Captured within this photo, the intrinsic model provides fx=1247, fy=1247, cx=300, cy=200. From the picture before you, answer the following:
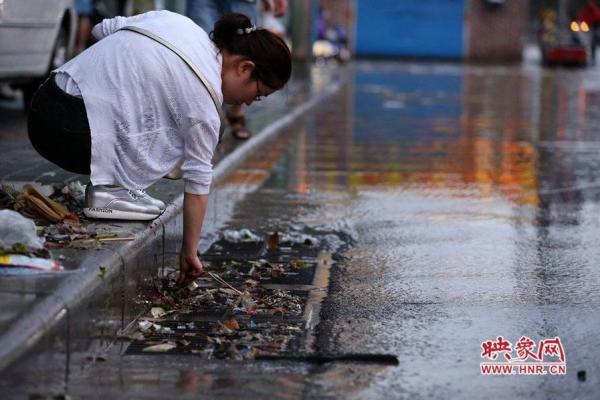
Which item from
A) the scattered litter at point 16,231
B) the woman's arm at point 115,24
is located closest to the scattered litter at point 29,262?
the scattered litter at point 16,231

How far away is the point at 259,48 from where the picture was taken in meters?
4.80

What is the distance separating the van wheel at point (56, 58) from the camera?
10562 millimetres

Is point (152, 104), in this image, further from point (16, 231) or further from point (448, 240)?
point (448, 240)

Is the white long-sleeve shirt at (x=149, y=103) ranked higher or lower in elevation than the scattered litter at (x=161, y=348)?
higher

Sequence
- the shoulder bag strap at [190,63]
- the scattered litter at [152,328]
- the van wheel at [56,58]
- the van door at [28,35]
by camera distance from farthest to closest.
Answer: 1. the van wheel at [56,58]
2. the van door at [28,35]
3. the shoulder bag strap at [190,63]
4. the scattered litter at [152,328]

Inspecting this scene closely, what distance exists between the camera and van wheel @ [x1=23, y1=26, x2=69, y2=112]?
10.6m

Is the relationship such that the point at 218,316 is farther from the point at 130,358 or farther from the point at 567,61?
the point at 567,61

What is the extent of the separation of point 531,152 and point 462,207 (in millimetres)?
3648

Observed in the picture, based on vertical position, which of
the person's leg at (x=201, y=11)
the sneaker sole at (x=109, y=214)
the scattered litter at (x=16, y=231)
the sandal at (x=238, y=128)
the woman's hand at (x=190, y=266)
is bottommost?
the sandal at (x=238, y=128)

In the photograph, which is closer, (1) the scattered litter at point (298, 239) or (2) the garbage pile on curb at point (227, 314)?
(2) the garbage pile on curb at point (227, 314)

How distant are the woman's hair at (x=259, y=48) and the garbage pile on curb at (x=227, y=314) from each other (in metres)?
0.88

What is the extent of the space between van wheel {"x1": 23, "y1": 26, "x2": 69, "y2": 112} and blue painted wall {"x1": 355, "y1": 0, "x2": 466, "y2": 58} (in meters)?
34.7

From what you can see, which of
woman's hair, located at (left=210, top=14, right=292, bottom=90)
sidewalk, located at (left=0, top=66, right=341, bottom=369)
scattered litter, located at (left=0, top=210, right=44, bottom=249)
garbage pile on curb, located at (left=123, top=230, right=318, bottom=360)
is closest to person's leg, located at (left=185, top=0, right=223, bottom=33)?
sidewalk, located at (left=0, top=66, right=341, bottom=369)

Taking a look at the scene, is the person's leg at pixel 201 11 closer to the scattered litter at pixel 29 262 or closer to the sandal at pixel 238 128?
the sandal at pixel 238 128
